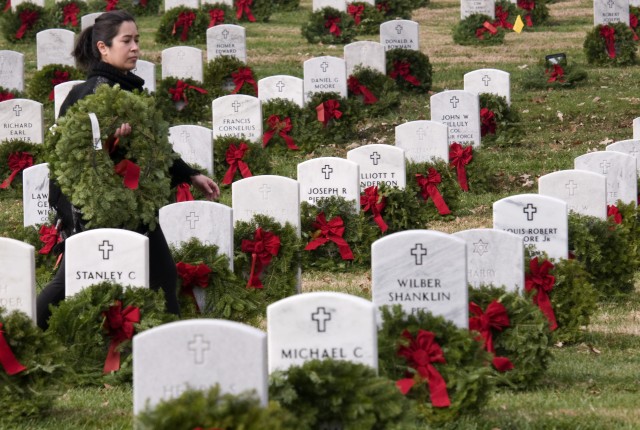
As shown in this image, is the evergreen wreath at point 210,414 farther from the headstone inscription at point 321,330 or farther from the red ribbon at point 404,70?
the red ribbon at point 404,70

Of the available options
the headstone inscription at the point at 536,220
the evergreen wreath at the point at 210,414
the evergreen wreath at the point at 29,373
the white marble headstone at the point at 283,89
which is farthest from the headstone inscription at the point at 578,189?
the white marble headstone at the point at 283,89

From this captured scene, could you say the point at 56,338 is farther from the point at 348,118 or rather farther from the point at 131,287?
the point at 348,118

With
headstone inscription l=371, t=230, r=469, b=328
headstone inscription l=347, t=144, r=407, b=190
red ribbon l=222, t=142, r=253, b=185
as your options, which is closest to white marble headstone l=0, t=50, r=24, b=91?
red ribbon l=222, t=142, r=253, b=185

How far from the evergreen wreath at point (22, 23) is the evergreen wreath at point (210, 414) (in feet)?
57.6

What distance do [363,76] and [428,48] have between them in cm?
440

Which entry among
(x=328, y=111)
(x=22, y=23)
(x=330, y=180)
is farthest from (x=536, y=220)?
(x=22, y=23)

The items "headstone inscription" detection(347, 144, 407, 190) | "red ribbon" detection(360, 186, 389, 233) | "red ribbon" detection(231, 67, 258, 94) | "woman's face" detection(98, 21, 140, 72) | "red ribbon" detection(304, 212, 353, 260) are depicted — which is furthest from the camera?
"red ribbon" detection(231, 67, 258, 94)

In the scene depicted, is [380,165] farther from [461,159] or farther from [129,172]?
[129,172]

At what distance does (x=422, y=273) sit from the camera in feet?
24.3

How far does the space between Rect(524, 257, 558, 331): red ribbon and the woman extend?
2.21 meters

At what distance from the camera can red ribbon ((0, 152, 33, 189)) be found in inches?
596

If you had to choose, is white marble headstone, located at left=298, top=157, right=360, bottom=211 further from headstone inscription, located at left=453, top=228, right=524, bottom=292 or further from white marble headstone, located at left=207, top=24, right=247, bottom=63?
white marble headstone, located at left=207, top=24, right=247, bottom=63

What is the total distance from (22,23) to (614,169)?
491 inches

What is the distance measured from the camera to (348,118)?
17000mm
